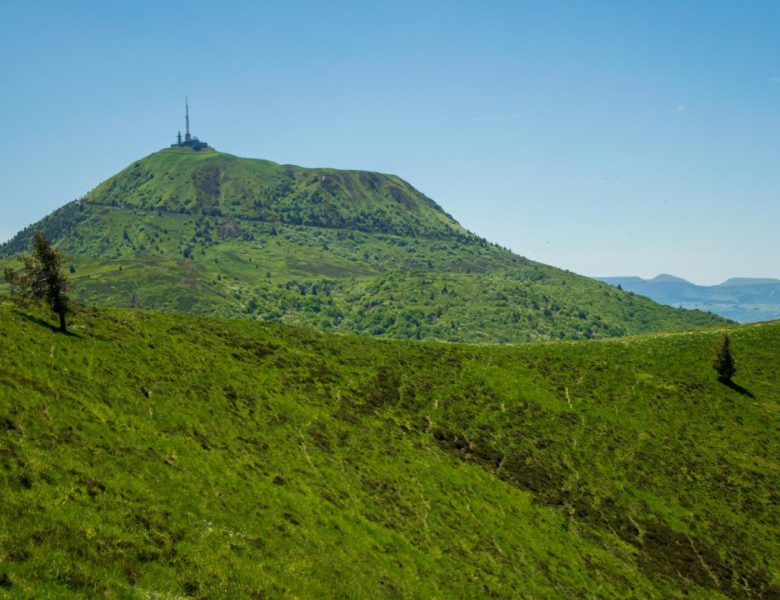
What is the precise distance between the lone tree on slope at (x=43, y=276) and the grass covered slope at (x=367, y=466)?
8.69 feet

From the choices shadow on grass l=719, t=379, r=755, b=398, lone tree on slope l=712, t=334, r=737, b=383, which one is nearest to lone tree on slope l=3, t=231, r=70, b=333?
lone tree on slope l=712, t=334, r=737, b=383

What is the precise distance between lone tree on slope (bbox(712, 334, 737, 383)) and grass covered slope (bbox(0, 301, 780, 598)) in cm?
227

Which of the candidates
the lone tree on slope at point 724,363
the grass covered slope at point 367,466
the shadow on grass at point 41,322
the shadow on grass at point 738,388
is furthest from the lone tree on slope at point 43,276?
the shadow on grass at point 738,388

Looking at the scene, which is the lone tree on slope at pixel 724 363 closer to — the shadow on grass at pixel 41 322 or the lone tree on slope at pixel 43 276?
the shadow on grass at pixel 41 322

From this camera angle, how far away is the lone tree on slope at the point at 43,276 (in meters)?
46.2

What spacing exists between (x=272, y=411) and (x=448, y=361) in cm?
4429

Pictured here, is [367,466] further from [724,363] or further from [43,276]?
[724,363]

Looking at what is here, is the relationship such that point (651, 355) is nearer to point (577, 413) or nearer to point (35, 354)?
point (577, 413)

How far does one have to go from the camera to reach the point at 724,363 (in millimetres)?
92625

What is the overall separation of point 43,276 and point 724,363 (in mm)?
103066

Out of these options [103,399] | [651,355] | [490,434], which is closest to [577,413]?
[490,434]

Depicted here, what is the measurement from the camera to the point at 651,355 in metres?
→ 102

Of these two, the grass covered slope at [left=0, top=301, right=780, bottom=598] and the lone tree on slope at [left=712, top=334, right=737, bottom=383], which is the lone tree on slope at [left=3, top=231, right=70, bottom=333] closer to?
the grass covered slope at [left=0, top=301, right=780, bottom=598]

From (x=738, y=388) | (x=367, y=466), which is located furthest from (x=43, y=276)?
(x=738, y=388)
